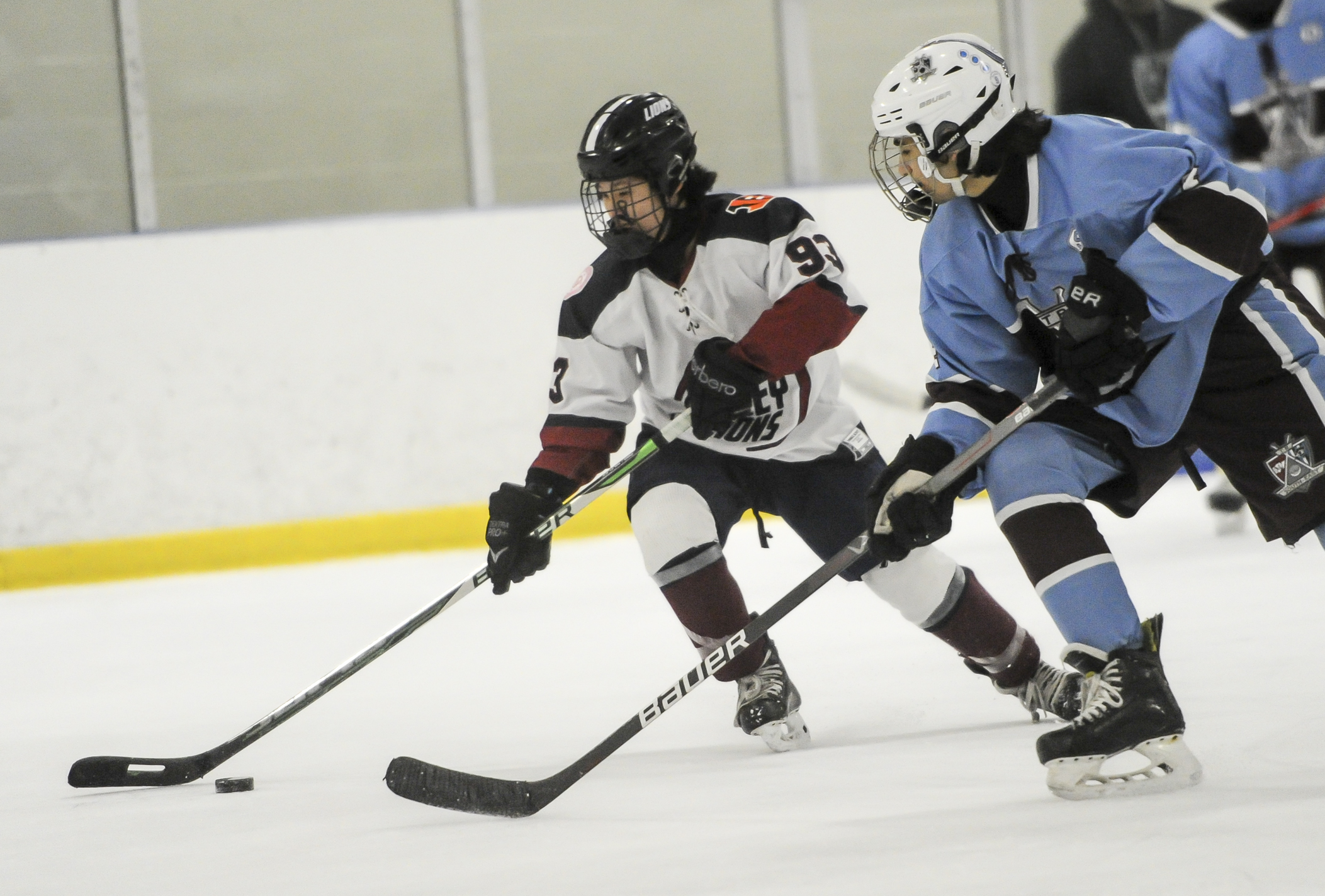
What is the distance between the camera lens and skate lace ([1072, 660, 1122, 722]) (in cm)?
167

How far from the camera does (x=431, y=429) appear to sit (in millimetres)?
5234

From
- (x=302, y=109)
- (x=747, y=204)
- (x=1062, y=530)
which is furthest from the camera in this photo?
(x=302, y=109)

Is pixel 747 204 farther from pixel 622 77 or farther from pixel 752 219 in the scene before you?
pixel 622 77

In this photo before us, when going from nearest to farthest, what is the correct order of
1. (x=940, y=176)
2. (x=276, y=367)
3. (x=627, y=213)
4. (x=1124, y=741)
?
(x=1124, y=741) < (x=940, y=176) < (x=627, y=213) < (x=276, y=367)

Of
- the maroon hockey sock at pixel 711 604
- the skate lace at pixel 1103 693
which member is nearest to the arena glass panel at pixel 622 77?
the maroon hockey sock at pixel 711 604

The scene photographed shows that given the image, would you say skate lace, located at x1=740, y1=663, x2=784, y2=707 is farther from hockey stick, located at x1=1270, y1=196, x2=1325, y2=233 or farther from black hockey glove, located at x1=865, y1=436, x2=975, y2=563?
hockey stick, located at x1=1270, y1=196, x2=1325, y2=233

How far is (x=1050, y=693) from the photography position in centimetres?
217

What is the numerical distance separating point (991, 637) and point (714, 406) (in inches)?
19.8

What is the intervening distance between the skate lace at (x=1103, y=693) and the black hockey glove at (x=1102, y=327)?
0.32 meters

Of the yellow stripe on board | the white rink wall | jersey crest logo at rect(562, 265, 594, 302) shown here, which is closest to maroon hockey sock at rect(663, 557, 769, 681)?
jersey crest logo at rect(562, 265, 594, 302)

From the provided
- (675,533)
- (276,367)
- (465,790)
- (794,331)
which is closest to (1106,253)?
(794,331)

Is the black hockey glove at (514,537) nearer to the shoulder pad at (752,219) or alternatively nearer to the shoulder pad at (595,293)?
the shoulder pad at (595,293)

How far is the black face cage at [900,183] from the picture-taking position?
74.2 inches

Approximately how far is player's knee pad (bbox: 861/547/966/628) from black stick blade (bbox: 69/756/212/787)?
3.21 feet
